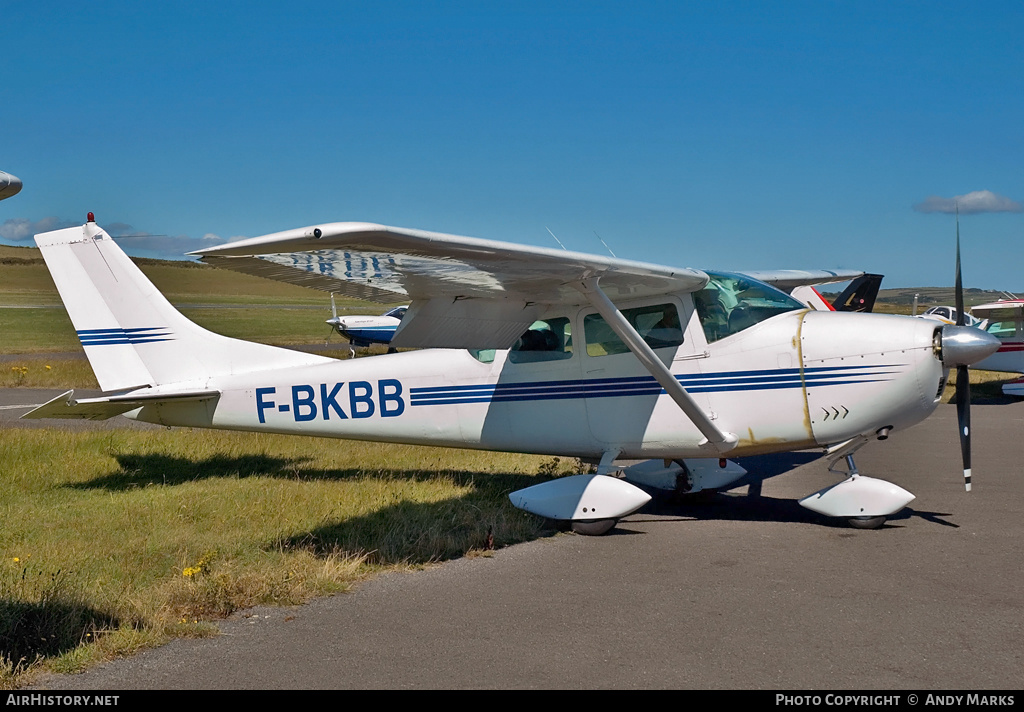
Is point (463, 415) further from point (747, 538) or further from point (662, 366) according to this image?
point (747, 538)

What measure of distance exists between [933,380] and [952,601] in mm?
2167

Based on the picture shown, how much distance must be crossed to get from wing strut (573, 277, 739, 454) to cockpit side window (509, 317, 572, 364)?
76 cm

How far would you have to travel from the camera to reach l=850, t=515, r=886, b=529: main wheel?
277 inches

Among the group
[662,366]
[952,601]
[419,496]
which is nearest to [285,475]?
[419,496]

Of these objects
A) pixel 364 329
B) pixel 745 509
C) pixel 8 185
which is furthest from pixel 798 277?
pixel 364 329

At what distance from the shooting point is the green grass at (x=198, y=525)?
4801mm

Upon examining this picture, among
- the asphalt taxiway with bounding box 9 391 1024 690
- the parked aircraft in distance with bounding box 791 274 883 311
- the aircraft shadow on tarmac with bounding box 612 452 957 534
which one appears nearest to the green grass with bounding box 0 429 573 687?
the asphalt taxiway with bounding box 9 391 1024 690

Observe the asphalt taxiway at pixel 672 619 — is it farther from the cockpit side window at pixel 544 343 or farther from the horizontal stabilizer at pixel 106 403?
the horizontal stabilizer at pixel 106 403

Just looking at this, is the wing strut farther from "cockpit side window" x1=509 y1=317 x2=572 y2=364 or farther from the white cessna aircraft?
"cockpit side window" x1=509 y1=317 x2=572 y2=364

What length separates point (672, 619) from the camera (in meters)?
4.91

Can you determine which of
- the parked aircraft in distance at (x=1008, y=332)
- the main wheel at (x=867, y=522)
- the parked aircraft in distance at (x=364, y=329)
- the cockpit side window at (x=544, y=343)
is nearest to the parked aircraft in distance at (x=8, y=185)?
the cockpit side window at (x=544, y=343)

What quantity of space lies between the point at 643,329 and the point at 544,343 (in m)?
0.95

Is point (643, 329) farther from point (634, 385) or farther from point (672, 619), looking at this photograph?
point (672, 619)
